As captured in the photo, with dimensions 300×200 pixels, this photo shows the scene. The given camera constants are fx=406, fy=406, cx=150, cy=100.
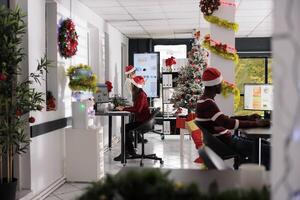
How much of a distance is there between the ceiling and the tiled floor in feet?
9.31

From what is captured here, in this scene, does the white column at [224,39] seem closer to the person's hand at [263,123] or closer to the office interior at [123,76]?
the office interior at [123,76]

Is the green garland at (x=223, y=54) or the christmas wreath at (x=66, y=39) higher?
the christmas wreath at (x=66, y=39)

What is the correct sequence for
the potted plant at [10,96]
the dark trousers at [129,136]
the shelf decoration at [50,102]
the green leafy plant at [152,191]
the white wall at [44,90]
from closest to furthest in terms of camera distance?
the green leafy plant at [152,191], the potted plant at [10,96], the white wall at [44,90], the shelf decoration at [50,102], the dark trousers at [129,136]

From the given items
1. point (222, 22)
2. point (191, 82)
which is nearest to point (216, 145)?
point (222, 22)

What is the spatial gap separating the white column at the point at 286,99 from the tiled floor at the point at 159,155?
4105 millimetres

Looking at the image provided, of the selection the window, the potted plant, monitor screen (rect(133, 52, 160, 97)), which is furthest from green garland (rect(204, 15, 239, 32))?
the window

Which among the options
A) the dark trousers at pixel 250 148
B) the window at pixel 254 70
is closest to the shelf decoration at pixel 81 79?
the dark trousers at pixel 250 148

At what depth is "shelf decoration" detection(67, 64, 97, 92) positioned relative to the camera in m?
5.91

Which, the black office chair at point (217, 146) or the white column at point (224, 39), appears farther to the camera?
the white column at point (224, 39)

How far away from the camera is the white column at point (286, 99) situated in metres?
1.17

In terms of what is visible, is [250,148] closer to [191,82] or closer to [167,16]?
[191,82]

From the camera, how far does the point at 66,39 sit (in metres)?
5.89

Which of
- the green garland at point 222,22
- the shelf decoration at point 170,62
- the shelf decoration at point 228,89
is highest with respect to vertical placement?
the green garland at point 222,22

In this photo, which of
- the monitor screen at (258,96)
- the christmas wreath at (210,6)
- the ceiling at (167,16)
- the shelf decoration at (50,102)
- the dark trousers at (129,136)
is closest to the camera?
the shelf decoration at (50,102)
